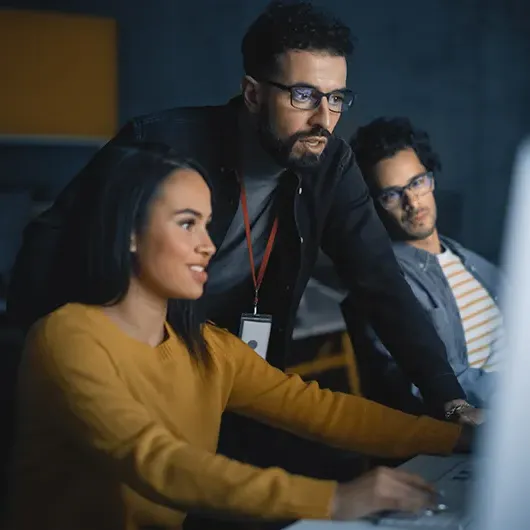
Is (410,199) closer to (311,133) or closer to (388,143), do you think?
(388,143)

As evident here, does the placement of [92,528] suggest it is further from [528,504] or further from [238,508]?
[528,504]

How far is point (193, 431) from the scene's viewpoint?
1082 mm

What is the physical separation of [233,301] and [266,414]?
0.57ft

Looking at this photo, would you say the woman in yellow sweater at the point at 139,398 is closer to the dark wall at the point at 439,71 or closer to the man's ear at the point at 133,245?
the man's ear at the point at 133,245

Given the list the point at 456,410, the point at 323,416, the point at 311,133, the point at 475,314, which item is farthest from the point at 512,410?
the point at 311,133

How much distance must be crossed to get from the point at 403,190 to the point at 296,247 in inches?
11.1

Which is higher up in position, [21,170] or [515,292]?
[21,170]

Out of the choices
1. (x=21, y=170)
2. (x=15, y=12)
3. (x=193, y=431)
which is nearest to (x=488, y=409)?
(x=193, y=431)

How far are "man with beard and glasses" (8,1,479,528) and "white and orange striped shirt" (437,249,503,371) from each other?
0.33 feet

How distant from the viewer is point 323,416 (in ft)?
3.93

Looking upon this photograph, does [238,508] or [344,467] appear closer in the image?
[238,508]

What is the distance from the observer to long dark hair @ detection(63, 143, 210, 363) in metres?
0.97

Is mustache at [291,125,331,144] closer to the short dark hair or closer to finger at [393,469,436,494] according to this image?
the short dark hair

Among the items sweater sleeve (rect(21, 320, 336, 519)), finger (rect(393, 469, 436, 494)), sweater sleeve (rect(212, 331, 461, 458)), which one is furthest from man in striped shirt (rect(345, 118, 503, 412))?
sweater sleeve (rect(21, 320, 336, 519))
